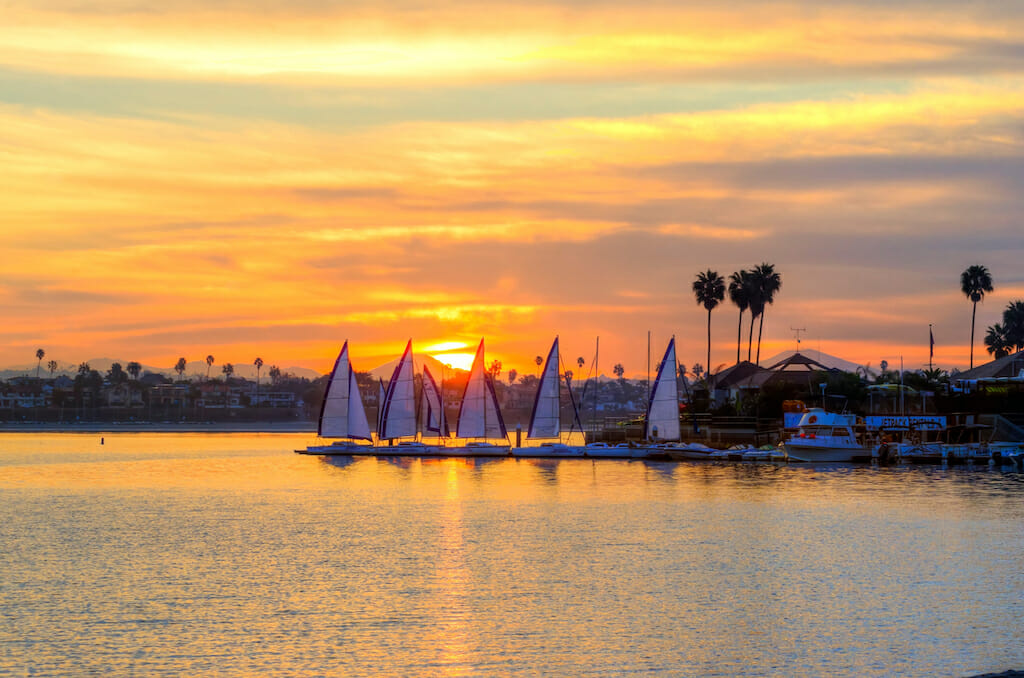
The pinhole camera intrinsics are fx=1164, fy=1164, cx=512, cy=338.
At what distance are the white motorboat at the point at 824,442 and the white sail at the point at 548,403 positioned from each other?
2397cm

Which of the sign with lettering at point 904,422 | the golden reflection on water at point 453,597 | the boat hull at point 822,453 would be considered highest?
the sign with lettering at point 904,422

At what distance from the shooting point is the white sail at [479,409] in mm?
126000

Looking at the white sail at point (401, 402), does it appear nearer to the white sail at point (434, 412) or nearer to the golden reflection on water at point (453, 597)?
the white sail at point (434, 412)

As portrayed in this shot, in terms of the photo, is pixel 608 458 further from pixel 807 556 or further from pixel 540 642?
pixel 540 642

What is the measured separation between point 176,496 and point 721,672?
65.0 metres

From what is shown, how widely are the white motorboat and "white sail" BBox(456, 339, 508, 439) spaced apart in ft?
104

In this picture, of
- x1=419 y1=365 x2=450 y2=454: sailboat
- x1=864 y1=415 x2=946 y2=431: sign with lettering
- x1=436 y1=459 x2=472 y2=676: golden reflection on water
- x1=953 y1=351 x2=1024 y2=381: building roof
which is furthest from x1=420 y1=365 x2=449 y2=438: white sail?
x1=953 y1=351 x2=1024 y2=381: building roof

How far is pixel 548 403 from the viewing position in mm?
122125

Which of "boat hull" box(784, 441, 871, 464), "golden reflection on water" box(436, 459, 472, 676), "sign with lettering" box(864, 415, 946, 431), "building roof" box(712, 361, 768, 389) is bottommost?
"golden reflection on water" box(436, 459, 472, 676)

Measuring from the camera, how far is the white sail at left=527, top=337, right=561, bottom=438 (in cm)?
12194

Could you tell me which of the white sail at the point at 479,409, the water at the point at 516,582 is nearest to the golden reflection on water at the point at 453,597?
the water at the point at 516,582

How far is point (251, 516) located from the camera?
71.2 m

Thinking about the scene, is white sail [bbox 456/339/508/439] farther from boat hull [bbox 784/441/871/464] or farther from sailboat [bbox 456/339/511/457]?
boat hull [bbox 784/441/871/464]

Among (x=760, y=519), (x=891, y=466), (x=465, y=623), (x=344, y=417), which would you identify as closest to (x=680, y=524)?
(x=760, y=519)
